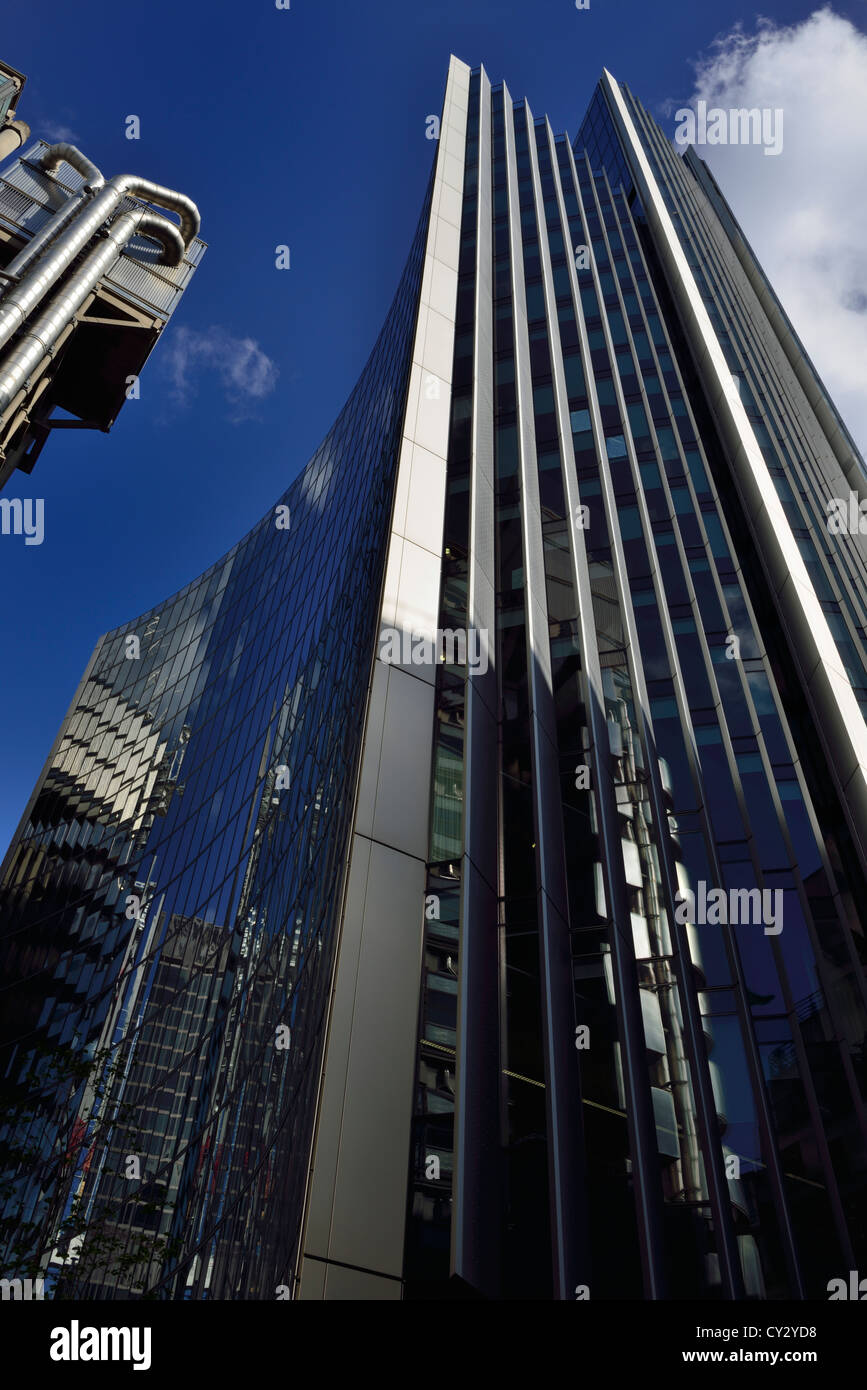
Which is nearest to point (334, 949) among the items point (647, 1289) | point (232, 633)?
point (647, 1289)

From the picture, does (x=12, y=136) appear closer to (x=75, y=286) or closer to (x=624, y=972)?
(x=75, y=286)

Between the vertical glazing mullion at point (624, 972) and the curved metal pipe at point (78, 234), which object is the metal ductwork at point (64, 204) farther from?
the vertical glazing mullion at point (624, 972)

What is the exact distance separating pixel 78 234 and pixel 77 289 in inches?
63.0

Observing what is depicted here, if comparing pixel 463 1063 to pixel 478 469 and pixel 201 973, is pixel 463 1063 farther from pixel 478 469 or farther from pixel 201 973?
pixel 201 973

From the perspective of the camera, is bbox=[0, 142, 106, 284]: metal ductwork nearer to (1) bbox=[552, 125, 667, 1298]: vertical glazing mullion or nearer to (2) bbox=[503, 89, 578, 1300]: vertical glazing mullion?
(2) bbox=[503, 89, 578, 1300]: vertical glazing mullion

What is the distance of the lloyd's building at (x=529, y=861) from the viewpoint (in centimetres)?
1256

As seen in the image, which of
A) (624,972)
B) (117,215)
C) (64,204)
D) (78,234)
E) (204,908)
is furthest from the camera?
(204,908)

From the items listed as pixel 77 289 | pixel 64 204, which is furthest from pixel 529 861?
pixel 64 204

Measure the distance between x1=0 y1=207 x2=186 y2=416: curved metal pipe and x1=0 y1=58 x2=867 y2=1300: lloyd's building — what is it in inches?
320

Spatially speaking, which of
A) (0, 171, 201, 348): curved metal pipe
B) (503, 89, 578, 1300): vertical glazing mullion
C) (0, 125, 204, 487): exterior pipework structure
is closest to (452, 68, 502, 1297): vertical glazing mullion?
(503, 89, 578, 1300): vertical glazing mullion

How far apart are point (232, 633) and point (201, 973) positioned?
980 inches

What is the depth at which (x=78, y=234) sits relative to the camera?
60.5 feet

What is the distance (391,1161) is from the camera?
11789 mm

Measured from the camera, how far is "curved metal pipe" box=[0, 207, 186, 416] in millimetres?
15617
